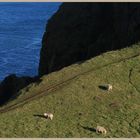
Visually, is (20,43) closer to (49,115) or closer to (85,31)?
(85,31)

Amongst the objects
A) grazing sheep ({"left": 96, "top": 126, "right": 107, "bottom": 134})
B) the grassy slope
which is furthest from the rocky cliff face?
grazing sheep ({"left": 96, "top": 126, "right": 107, "bottom": 134})

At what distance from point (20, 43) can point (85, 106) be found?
110 meters

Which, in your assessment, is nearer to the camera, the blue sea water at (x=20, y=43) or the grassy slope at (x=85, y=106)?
the grassy slope at (x=85, y=106)

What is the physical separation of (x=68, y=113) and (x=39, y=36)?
4718 inches

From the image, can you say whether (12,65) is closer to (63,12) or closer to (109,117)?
(63,12)

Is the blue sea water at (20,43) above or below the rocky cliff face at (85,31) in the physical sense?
below

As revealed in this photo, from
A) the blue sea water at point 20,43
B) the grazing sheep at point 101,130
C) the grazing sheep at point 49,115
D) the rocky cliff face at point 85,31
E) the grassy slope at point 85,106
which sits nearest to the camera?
the grazing sheep at point 101,130

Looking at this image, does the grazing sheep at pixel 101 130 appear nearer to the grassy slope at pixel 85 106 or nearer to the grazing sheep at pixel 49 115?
the grassy slope at pixel 85 106

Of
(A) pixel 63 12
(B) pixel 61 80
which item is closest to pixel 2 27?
(A) pixel 63 12

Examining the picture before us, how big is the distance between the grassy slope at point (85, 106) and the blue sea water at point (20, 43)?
211ft

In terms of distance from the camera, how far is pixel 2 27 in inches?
6742

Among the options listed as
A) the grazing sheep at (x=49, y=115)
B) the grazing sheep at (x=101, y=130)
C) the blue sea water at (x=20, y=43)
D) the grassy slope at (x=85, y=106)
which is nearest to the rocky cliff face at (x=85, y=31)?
the grassy slope at (x=85, y=106)

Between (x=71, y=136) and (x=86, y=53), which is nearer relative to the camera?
(x=71, y=136)

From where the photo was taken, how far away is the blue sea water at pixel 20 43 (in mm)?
113250
